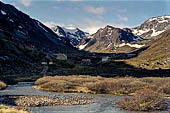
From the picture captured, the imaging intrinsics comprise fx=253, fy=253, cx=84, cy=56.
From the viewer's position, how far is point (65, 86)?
3664 inches

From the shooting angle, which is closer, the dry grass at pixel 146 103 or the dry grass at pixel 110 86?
the dry grass at pixel 146 103

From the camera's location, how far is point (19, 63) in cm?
15612

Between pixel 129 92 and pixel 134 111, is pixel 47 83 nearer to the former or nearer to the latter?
pixel 129 92

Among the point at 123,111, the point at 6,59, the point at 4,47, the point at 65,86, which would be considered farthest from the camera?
the point at 4,47

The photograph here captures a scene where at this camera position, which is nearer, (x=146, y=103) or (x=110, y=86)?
(x=146, y=103)

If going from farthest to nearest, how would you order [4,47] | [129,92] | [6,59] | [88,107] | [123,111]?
1. [4,47]
2. [6,59]
3. [129,92]
4. [88,107]
5. [123,111]

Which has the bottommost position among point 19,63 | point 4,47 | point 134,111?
point 134,111

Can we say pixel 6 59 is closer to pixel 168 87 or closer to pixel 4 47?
pixel 4 47

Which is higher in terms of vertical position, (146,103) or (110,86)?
(110,86)

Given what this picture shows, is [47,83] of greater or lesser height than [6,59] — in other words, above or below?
below

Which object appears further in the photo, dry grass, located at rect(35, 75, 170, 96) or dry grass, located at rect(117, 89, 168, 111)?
dry grass, located at rect(35, 75, 170, 96)

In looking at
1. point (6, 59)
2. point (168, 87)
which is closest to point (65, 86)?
point (168, 87)

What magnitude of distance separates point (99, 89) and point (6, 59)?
8264cm

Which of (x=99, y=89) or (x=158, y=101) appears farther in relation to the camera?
(x=99, y=89)
